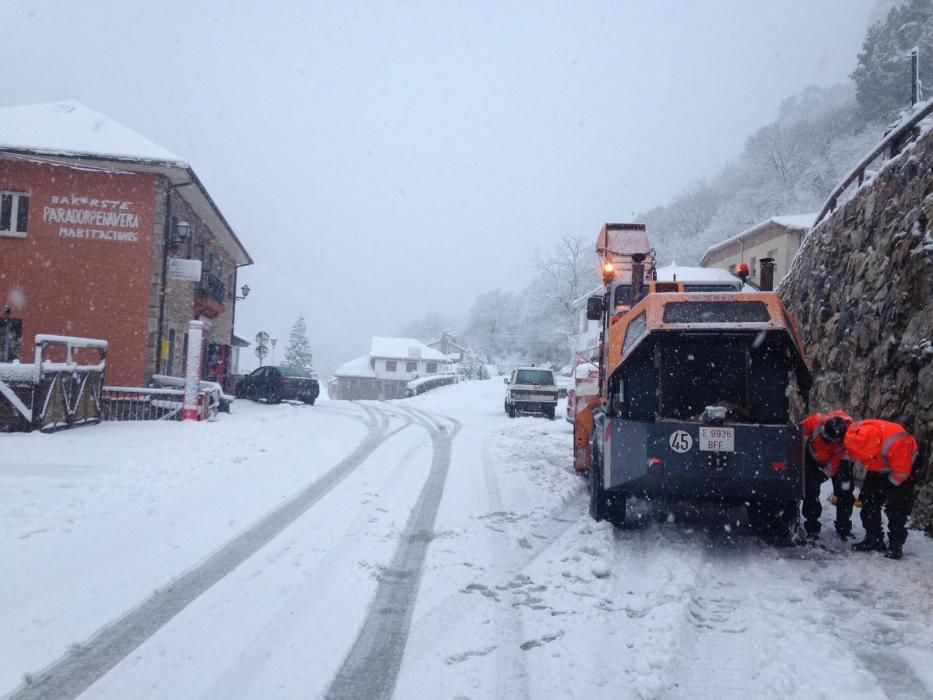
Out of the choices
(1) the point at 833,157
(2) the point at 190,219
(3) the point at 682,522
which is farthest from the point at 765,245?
(3) the point at 682,522

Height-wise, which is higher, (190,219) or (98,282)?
(190,219)

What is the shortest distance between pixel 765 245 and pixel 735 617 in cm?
3576

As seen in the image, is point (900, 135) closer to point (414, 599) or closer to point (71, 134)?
point (414, 599)

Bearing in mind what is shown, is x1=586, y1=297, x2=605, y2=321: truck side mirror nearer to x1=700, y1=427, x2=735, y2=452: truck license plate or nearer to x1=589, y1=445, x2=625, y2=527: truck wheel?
x1=589, y1=445, x2=625, y2=527: truck wheel

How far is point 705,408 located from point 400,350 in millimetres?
70480

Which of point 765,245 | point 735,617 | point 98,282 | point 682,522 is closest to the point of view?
point 735,617

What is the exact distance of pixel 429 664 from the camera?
138 inches

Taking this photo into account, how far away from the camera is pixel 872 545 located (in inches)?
225

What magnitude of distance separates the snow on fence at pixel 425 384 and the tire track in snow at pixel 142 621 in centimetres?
3270

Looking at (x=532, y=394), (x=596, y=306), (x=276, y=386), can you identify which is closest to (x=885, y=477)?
Answer: (x=596, y=306)

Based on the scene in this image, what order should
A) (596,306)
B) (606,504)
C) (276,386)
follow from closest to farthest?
(606,504) → (596,306) → (276,386)

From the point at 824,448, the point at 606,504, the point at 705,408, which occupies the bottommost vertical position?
the point at 606,504

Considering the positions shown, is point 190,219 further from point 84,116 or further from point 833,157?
point 833,157

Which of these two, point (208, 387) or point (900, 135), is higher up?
point (900, 135)
